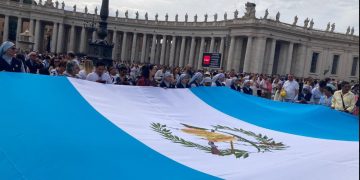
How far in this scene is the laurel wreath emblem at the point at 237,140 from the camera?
224 inches

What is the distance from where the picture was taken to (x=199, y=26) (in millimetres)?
69625

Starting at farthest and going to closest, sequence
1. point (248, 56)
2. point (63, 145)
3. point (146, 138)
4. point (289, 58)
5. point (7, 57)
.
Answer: point (289, 58), point (248, 56), point (7, 57), point (146, 138), point (63, 145)

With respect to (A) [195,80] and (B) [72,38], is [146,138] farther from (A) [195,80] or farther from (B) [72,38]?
(B) [72,38]

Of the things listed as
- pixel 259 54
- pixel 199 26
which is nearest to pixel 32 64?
pixel 259 54

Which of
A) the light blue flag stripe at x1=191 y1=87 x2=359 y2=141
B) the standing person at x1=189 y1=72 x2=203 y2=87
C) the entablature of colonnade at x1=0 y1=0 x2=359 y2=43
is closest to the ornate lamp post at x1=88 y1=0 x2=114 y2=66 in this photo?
the standing person at x1=189 y1=72 x2=203 y2=87

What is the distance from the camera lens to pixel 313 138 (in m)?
7.48

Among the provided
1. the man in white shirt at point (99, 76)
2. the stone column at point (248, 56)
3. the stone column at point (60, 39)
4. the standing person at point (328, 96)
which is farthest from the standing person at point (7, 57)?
the stone column at point (60, 39)

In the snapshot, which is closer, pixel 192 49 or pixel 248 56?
pixel 248 56

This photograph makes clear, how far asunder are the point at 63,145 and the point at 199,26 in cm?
6612

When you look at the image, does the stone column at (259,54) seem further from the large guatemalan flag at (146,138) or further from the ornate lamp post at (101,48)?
the large guatemalan flag at (146,138)

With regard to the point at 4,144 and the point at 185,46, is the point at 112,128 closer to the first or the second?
the point at 4,144

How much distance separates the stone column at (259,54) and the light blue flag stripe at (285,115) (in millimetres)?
52858

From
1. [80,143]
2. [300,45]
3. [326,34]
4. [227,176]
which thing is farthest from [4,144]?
[326,34]

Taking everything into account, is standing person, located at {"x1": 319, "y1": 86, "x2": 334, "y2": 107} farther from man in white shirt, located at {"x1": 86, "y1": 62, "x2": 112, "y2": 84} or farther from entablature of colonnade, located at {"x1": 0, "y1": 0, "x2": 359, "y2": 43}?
entablature of colonnade, located at {"x1": 0, "y1": 0, "x2": 359, "y2": 43}
